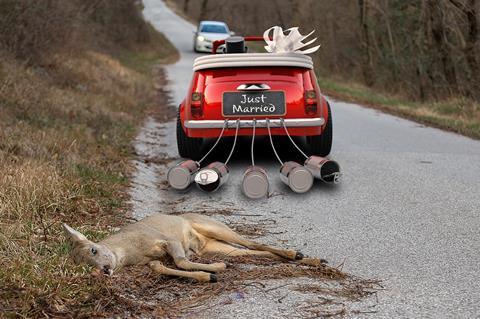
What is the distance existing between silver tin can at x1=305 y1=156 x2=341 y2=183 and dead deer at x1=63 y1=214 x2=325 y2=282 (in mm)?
2246

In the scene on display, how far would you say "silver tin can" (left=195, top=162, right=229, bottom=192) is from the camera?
7215 millimetres

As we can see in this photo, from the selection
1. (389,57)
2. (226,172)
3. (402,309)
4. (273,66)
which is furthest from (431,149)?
(389,57)

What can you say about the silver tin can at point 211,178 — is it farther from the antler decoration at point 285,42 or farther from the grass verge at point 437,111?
the grass verge at point 437,111

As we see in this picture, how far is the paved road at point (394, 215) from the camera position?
4.24 meters

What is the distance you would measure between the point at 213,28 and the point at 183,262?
31817 mm

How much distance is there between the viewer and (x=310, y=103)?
8.11m

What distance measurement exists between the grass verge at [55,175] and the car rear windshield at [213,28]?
19.3 metres

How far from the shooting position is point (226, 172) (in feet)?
24.3

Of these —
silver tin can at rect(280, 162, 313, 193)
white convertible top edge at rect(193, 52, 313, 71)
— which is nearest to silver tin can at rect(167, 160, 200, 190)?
silver tin can at rect(280, 162, 313, 193)

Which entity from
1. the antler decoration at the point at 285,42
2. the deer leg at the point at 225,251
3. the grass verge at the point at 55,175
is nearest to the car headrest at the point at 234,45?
the antler decoration at the point at 285,42

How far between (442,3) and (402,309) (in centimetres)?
1680

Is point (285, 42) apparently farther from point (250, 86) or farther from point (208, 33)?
point (208, 33)

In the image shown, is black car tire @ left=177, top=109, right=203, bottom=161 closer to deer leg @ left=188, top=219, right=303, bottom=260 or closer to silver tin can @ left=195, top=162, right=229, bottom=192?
silver tin can @ left=195, top=162, right=229, bottom=192

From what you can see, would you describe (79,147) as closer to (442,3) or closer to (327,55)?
(442,3)
